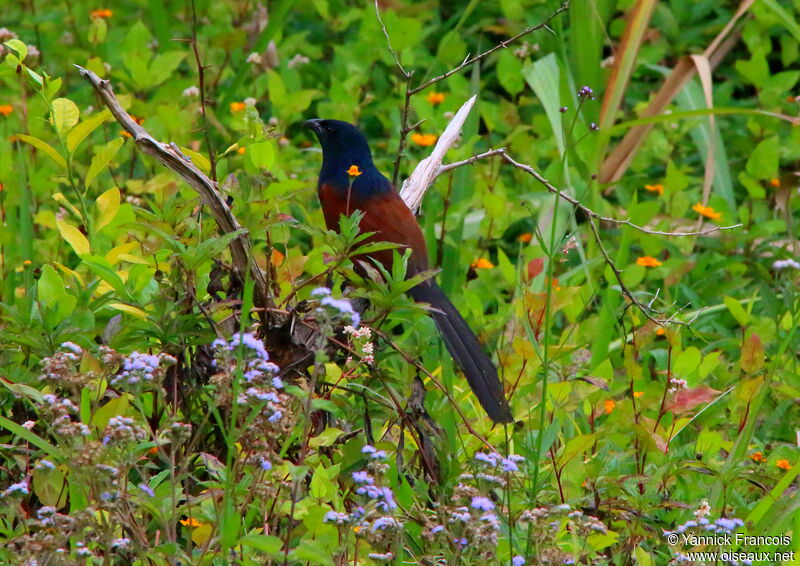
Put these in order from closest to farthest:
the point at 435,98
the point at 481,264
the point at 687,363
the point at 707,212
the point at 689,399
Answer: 1. the point at 689,399
2. the point at 687,363
3. the point at 481,264
4. the point at 707,212
5. the point at 435,98

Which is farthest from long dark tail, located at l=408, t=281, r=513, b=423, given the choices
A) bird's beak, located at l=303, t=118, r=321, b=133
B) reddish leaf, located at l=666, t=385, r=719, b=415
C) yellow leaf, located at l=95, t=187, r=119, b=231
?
bird's beak, located at l=303, t=118, r=321, b=133

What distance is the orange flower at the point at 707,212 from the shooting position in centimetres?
462

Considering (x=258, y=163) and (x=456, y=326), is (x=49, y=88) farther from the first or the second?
(x=456, y=326)

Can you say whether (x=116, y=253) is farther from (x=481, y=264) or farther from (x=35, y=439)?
(x=481, y=264)

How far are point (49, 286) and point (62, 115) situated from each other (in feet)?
1.48

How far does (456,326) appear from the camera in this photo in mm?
3266

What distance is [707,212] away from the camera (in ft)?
15.3

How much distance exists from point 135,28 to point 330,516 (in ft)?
11.0

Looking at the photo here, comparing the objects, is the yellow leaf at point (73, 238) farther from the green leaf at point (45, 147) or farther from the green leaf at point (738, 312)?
the green leaf at point (738, 312)

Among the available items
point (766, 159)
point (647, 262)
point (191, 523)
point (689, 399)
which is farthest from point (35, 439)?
point (766, 159)

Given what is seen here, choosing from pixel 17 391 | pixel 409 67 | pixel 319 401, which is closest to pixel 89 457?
pixel 319 401

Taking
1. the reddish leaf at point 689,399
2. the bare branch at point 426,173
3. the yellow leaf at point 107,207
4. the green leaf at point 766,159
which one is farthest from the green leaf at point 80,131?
the green leaf at point 766,159

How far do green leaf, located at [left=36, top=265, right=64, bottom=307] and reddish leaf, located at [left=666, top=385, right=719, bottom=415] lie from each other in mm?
1675

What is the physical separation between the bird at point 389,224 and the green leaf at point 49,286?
75 centimetres
